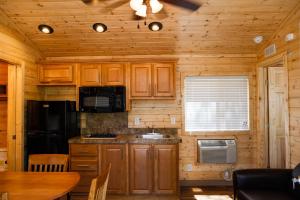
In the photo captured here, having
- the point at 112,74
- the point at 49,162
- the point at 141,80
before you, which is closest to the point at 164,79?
the point at 141,80

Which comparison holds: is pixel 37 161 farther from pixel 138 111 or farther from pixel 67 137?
pixel 138 111

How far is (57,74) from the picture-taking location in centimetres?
439

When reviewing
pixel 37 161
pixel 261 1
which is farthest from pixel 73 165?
pixel 261 1

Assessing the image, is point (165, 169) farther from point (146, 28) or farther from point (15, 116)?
point (15, 116)

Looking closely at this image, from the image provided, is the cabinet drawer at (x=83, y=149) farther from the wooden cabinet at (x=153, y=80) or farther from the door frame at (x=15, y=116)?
the wooden cabinet at (x=153, y=80)

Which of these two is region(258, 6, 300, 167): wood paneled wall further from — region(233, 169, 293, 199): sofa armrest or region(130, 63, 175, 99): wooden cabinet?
region(130, 63, 175, 99): wooden cabinet

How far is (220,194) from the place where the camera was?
4.10m

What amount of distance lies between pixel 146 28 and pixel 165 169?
2.15 m

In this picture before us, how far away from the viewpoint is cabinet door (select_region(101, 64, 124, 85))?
169 inches

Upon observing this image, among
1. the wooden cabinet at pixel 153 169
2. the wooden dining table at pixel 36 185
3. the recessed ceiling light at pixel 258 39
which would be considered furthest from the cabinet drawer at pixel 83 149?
the recessed ceiling light at pixel 258 39

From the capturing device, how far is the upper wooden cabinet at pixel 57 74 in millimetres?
4352

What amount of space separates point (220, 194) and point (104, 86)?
2.58 metres

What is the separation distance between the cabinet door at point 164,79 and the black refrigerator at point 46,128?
1.50 metres

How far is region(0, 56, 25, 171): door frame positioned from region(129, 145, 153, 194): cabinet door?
5.71 feet
